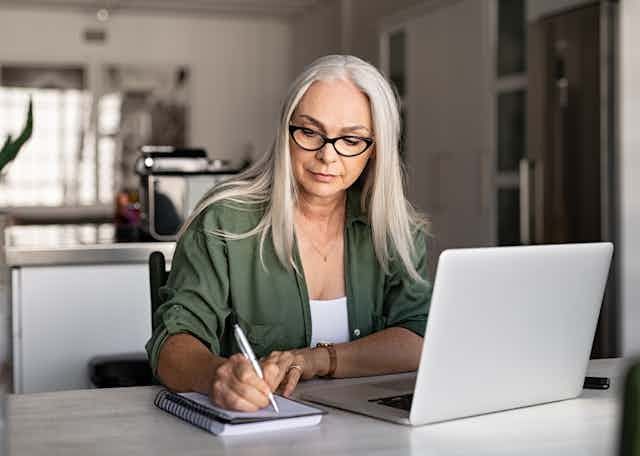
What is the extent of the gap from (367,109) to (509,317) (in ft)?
2.05

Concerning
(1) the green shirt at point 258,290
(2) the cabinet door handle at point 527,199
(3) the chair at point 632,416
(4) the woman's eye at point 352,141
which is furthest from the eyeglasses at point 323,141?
(2) the cabinet door handle at point 527,199

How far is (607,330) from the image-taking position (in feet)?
13.3

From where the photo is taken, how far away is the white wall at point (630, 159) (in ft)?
12.9

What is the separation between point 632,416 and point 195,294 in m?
1.24

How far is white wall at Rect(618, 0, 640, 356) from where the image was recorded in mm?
3934

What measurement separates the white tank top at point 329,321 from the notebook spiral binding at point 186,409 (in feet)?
1.61

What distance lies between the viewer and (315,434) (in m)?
1.11

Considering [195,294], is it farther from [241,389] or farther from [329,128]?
[241,389]

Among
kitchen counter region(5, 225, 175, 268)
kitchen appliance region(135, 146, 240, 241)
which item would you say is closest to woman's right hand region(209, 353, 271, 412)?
kitchen counter region(5, 225, 175, 268)

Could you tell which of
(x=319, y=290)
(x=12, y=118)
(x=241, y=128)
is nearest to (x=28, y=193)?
(x=12, y=118)

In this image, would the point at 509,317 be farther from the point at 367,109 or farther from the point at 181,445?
the point at 367,109

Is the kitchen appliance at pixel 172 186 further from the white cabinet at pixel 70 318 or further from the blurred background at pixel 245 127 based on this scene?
the white cabinet at pixel 70 318

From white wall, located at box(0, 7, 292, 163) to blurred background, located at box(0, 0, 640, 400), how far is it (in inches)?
0.6

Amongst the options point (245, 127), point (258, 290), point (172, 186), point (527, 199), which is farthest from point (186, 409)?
point (245, 127)
